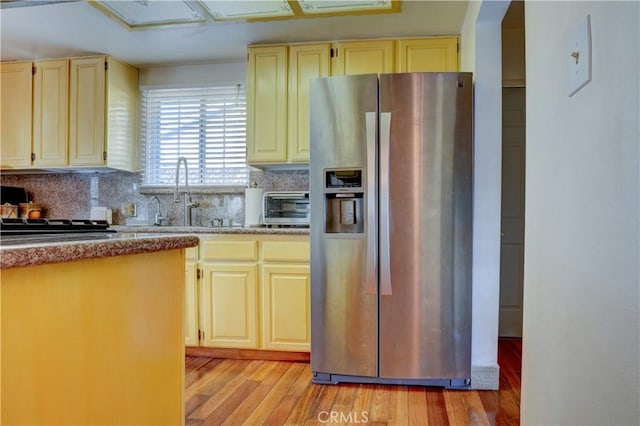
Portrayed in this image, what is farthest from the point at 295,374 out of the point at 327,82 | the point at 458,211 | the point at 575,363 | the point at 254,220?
the point at 575,363

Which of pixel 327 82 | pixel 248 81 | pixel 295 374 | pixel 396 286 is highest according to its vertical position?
pixel 248 81

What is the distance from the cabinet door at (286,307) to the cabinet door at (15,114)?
2348mm

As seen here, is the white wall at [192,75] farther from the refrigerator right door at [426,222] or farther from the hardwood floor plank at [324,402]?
the hardwood floor plank at [324,402]

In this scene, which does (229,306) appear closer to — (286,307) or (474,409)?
(286,307)

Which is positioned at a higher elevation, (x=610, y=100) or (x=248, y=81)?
(x=248, y=81)

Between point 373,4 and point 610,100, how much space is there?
7.05 feet

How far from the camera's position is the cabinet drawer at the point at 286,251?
8.96 feet

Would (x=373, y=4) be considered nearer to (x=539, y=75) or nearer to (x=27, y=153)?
(x=539, y=75)

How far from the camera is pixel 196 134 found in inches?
141

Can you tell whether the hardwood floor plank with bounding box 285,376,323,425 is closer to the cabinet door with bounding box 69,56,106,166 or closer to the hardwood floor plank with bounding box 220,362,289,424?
the hardwood floor plank with bounding box 220,362,289,424

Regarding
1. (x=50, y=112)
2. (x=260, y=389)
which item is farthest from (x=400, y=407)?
(x=50, y=112)

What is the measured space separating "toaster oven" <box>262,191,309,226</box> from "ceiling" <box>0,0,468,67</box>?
115cm

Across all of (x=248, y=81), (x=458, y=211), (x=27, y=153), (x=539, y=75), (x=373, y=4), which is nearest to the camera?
(x=539, y=75)

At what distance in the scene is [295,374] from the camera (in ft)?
8.52
